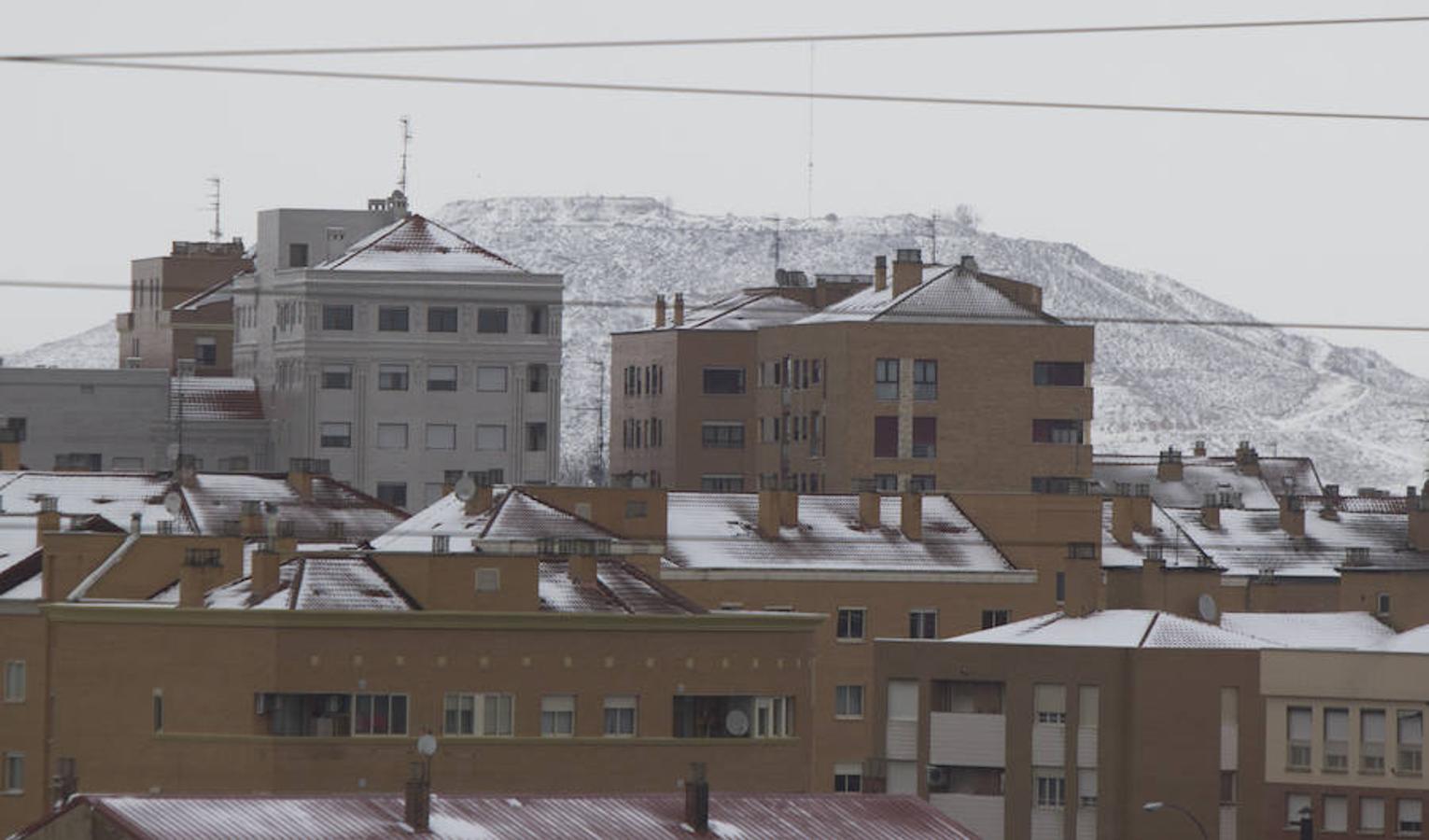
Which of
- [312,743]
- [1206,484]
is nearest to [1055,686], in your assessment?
[312,743]

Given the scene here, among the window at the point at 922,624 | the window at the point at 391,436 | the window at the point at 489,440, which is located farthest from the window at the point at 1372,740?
the window at the point at 391,436

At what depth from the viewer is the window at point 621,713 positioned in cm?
8869

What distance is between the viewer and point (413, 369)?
140500mm

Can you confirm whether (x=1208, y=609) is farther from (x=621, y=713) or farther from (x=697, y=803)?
(x=697, y=803)

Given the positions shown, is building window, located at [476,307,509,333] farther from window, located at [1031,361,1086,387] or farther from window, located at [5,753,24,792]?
window, located at [5,753,24,792]

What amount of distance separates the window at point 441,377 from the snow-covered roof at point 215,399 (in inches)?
257

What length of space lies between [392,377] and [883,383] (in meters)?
16.2

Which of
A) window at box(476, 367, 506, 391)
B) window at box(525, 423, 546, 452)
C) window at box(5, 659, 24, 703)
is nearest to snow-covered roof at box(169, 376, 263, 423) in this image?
window at box(476, 367, 506, 391)

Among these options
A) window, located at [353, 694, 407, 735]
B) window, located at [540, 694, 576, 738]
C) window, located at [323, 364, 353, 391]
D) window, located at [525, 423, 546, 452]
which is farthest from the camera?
window, located at [525, 423, 546, 452]

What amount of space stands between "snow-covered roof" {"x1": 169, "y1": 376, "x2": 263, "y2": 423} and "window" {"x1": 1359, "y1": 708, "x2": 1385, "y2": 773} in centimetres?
5136

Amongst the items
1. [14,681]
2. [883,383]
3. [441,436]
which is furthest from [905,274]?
[14,681]

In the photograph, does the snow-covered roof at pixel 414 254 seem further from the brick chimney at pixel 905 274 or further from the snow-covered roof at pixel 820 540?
the snow-covered roof at pixel 820 540

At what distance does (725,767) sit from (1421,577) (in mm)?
32707

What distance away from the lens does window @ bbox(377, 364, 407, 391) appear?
140 metres
